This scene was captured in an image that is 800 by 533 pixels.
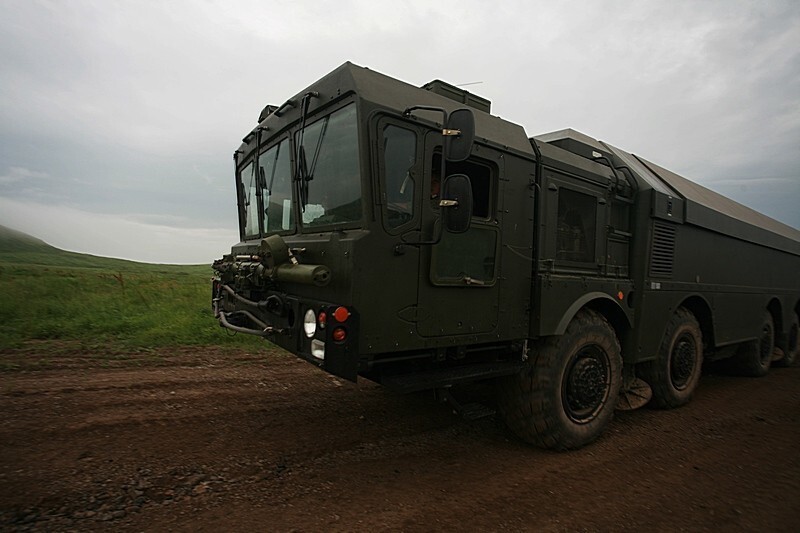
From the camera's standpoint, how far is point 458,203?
2.75 metres

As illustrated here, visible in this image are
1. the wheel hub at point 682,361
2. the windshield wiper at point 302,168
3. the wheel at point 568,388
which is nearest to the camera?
the windshield wiper at point 302,168

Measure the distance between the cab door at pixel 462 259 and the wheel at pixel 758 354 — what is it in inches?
232

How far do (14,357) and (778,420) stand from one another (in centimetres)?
914

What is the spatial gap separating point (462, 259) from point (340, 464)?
1.81m

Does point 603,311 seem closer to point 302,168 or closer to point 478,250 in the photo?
point 478,250

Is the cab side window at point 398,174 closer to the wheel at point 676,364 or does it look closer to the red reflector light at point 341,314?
the red reflector light at point 341,314

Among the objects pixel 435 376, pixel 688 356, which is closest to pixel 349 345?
pixel 435 376

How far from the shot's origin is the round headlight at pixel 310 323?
9.13ft

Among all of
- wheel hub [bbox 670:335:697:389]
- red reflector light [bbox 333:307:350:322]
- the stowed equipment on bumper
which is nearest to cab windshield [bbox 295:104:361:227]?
the stowed equipment on bumper

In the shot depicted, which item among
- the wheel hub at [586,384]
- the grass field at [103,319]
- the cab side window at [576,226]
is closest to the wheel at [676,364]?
the wheel hub at [586,384]

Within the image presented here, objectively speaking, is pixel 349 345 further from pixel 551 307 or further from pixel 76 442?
pixel 76 442

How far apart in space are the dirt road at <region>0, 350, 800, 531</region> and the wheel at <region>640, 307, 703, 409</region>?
22cm

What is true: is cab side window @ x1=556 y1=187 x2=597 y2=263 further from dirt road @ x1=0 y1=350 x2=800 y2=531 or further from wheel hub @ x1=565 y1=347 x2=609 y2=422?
dirt road @ x1=0 y1=350 x2=800 y2=531

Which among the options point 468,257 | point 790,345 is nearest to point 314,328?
point 468,257
